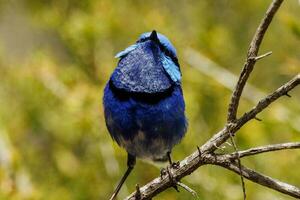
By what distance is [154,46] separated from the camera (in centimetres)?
317

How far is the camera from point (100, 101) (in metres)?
4.55

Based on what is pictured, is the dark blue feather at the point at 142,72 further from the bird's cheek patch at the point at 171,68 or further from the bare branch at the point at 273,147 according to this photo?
the bare branch at the point at 273,147

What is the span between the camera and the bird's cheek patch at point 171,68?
10.1 feet

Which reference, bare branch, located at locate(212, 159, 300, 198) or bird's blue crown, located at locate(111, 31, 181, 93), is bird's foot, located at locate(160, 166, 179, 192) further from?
bird's blue crown, located at locate(111, 31, 181, 93)

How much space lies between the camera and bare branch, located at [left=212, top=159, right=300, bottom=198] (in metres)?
2.47

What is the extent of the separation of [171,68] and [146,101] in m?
0.21

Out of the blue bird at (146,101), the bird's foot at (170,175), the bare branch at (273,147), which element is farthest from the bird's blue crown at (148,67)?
the bare branch at (273,147)

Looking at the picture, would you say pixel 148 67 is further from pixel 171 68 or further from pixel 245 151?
pixel 245 151

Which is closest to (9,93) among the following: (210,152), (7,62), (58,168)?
(7,62)

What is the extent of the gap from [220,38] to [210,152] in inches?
90.4

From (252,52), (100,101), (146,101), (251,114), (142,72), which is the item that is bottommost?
(251,114)

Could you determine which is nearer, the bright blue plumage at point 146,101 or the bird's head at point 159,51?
the bright blue plumage at point 146,101

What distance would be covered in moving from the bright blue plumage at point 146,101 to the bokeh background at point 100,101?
0.97 metres

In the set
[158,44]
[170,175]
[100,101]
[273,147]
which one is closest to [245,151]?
[273,147]
